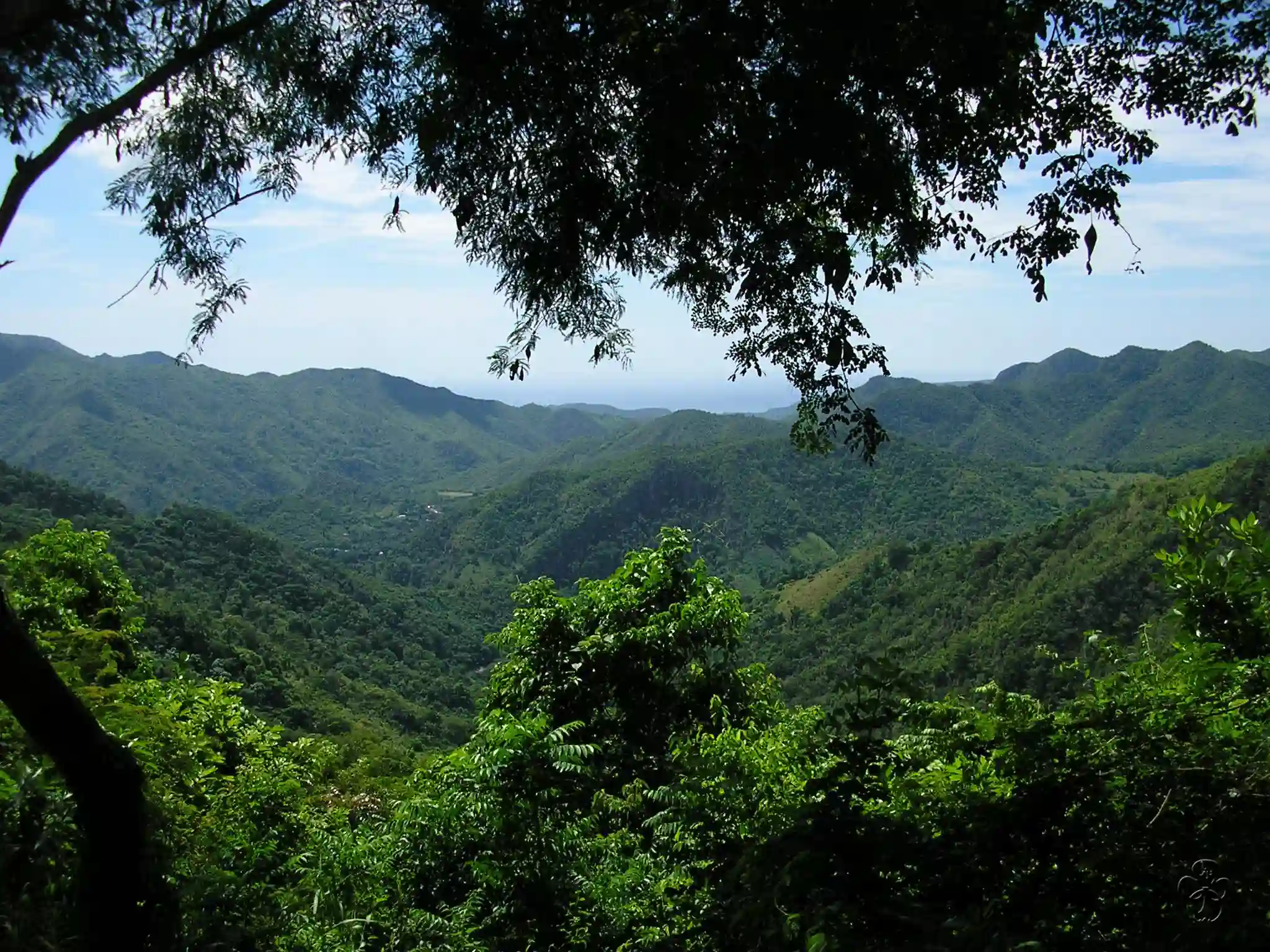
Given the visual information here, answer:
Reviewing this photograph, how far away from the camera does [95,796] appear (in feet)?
11.5

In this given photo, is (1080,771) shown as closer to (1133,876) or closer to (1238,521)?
(1133,876)

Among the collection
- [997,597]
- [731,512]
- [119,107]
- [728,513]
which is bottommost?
[997,597]

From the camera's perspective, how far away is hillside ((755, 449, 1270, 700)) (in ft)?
192

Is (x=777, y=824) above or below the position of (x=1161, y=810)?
below

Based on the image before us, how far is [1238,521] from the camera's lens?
15.3 feet

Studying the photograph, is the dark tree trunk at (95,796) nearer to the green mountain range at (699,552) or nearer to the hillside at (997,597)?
the green mountain range at (699,552)

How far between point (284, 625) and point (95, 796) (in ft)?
287

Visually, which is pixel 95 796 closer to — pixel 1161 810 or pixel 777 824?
pixel 777 824

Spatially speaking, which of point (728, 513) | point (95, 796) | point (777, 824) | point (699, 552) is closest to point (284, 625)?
point (95, 796)

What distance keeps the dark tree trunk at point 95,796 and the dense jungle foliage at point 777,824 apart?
0.11m

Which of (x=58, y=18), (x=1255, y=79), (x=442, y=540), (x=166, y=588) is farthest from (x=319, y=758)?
(x=442, y=540)

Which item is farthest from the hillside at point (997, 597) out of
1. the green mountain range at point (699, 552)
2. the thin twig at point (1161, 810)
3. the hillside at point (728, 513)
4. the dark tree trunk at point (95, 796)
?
the dark tree trunk at point (95, 796)

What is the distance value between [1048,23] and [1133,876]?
4.15m

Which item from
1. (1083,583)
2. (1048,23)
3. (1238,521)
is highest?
(1048,23)
